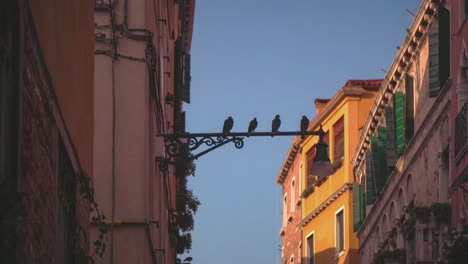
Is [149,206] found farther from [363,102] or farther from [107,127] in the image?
[363,102]

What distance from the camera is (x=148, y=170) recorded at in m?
19.6

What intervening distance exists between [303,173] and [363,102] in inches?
364

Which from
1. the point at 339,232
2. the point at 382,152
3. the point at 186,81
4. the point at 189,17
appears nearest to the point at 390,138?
the point at 382,152

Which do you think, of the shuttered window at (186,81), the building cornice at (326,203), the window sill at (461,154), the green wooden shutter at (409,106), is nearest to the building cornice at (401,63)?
the green wooden shutter at (409,106)

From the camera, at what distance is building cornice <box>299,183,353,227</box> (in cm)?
5006

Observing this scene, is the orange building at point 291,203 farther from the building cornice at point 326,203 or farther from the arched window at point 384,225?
the arched window at point 384,225

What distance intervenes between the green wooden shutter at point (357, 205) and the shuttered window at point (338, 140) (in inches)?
162

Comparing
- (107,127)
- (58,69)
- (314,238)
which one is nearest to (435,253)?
(107,127)

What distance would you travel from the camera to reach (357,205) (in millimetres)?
46844

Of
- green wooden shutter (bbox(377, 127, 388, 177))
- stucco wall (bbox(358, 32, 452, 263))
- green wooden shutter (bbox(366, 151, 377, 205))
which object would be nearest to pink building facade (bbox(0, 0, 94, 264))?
stucco wall (bbox(358, 32, 452, 263))

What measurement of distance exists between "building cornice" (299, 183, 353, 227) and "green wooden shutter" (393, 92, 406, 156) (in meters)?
12.8

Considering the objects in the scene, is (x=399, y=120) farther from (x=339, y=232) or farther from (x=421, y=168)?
(x=339, y=232)

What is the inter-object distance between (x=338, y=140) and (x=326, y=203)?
2.64m

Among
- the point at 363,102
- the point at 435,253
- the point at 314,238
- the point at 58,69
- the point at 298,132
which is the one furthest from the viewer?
the point at 314,238
